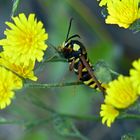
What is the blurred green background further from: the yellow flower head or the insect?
→ the yellow flower head

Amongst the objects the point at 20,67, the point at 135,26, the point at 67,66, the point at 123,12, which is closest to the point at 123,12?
the point at 123,12

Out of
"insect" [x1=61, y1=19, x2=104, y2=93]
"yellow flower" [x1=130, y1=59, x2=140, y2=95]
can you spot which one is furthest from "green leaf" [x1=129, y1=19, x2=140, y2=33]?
"yellow flower" [x1=130, y1=59, x2=140, y2=95]

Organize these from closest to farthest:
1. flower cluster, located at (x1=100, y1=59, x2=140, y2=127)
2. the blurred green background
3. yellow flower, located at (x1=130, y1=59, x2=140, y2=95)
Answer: yellow flower, located at (x1=130, y1=59, x2=140, y2=95)
flower cluster, located at (x1=100, y1=59, x2=140, y2=127)
the blurred green background

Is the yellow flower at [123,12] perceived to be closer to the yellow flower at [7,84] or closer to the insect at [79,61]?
the insect at [79,61]

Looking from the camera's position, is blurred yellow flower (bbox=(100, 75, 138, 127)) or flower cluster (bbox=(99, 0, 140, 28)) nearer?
blurred yellow flower (bbox=(100, 75, 138, 127))

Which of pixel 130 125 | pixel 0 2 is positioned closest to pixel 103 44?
pixel 130 125

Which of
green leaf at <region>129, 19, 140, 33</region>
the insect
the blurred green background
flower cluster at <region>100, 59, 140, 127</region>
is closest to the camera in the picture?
flower cluster at <region>100, 59, 140, 127</region>

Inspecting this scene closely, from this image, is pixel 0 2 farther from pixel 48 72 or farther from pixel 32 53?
pixel 32 53
